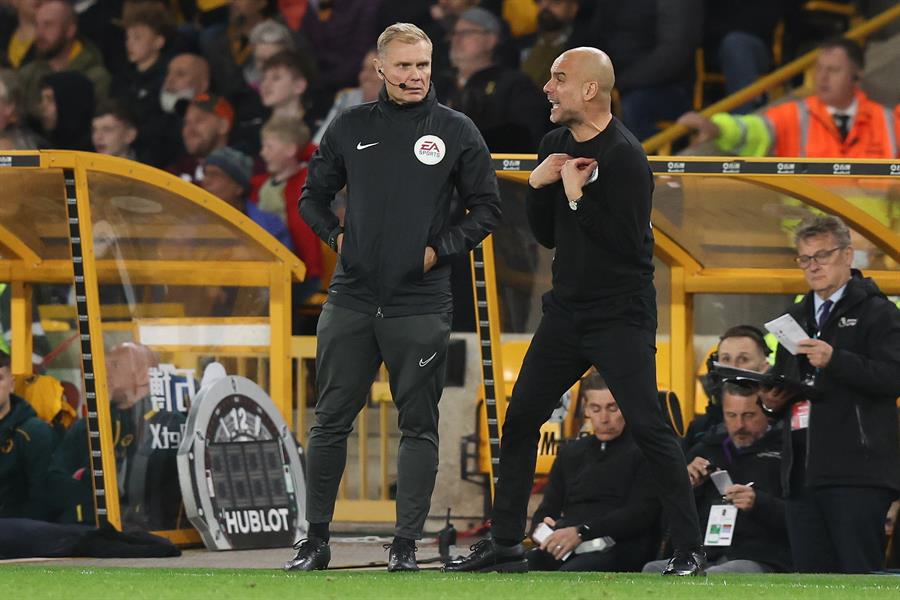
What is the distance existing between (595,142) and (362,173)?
2.84 ft

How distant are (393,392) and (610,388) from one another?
82 cm

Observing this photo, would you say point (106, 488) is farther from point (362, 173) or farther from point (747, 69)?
point (747, 69)

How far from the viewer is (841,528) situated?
8094 mm

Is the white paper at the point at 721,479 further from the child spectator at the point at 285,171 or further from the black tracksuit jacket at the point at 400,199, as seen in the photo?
the child spectator at the point at 285,171

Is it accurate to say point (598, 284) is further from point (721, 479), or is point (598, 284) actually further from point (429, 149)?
point (721, 479)

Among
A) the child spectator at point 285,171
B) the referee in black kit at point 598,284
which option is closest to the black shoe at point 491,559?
the referee in black kit at point 598,284

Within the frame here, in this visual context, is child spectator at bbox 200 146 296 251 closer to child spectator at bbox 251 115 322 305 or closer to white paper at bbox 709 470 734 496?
child spectator at bbox 251 115 322 305

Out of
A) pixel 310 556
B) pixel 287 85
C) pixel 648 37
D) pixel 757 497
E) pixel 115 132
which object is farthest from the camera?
pixel 115 132

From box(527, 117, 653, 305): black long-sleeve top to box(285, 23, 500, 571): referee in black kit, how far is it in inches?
14.0

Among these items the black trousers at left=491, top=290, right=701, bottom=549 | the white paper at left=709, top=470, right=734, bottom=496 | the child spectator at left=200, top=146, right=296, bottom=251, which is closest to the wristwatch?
the black trousers at left=491, top=290, right=701, bottom=549

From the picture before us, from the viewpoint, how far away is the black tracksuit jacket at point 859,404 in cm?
801

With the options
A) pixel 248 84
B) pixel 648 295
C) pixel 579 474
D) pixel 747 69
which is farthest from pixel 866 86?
pixel 648 295

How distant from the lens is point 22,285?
11.3m

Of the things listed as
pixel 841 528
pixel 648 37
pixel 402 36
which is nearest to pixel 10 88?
pixel 648 37
